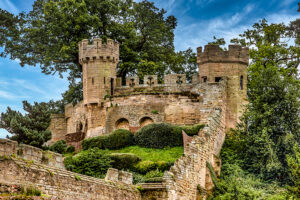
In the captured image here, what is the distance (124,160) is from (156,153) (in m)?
2.45

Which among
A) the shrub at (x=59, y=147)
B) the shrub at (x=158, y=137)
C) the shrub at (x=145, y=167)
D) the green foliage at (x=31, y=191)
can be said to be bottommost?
the shrub at (x=145, y=167)

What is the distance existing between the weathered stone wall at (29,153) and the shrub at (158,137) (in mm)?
15176

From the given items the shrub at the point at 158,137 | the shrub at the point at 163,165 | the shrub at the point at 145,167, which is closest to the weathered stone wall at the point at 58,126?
the shrub at the point at 158,137

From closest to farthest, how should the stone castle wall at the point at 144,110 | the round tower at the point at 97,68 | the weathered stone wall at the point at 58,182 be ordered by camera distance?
the weathered stone wall at the point at 58,182 → the stone castle wall at the point at 144,110 → the round tower at the point at 97,68

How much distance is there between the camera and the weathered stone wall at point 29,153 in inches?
556

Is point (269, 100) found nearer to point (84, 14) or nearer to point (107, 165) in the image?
point (107, 165)

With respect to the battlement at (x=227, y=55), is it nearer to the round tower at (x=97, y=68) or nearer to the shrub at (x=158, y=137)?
the shrub at (x=158, y=137)

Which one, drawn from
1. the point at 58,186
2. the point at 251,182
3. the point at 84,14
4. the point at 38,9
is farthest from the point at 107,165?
the point at 38,9

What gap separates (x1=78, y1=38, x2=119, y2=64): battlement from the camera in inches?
1419

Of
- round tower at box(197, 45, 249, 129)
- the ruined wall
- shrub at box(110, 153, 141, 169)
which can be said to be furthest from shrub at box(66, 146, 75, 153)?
the ruined wall

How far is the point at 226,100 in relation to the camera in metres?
33.0

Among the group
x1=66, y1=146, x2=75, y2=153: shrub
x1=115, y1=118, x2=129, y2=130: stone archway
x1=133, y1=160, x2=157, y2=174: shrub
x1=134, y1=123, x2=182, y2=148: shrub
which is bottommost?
x1=133, y1=160, x2=157, y2=174: shrub

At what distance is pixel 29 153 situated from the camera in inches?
587

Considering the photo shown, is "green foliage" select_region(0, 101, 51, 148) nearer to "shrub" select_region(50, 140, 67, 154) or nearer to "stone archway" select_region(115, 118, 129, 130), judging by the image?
"shrub" select_region(50, 140, 67, 154)
